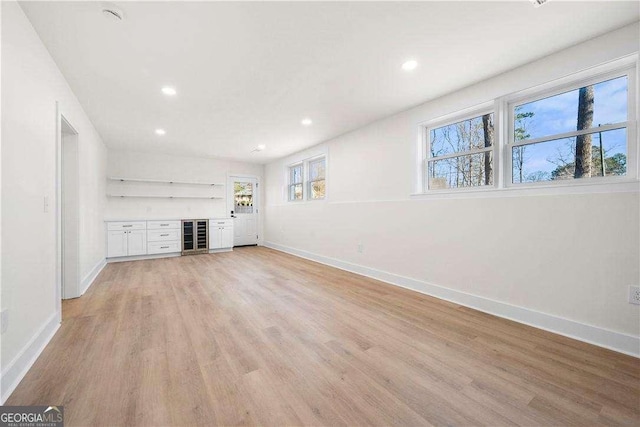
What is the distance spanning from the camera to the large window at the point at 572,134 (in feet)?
6.60

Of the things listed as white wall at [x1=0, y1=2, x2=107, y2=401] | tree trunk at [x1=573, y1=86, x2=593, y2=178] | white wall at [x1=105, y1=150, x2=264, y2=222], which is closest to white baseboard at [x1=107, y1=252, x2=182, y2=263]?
white wall at [x1=105, y1=150, x2=264, y2=222]

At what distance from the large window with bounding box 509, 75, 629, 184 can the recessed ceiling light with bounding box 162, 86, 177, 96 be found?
3.64 meters

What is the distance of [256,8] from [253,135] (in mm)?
3013

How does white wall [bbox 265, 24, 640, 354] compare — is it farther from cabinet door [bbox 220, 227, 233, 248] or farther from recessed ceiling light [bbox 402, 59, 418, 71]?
cabinet door [bbox 220, 227, 233, 248]

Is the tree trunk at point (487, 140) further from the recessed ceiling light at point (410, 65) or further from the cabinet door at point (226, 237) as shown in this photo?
the cabinet door at point (226, 237)

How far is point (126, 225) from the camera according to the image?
526cm

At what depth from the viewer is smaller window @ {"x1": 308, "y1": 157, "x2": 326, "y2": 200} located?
5379 millimetres

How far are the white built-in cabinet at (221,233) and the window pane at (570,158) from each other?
5885 millimetres

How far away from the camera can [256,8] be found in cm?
173

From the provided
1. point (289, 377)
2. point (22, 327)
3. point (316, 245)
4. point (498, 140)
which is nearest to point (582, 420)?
point (289, 377)

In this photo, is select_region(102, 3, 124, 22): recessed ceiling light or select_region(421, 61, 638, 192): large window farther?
select_region(421, 61, 638, 192): large window

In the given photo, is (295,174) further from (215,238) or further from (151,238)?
(151,238)

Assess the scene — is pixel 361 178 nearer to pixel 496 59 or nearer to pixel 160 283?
pixel 496 59

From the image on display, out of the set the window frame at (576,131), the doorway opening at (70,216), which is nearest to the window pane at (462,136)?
the window frame at (576,131)
